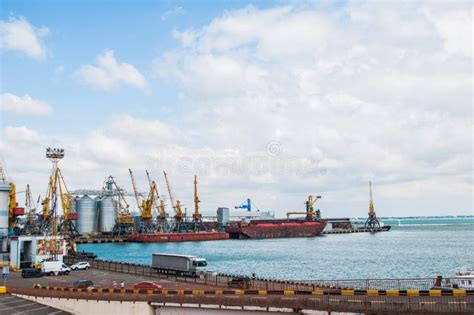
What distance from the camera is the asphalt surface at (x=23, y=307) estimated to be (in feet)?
133

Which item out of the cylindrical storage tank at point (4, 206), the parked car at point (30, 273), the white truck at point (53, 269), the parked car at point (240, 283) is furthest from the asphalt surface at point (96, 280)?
the cylindrical storage tank at point (4, 206)

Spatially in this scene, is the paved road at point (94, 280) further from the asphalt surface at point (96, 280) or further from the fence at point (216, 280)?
the fence at point (216, 280)

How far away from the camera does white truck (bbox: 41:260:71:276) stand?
62312 mm

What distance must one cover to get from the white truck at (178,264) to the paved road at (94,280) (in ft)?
16.3

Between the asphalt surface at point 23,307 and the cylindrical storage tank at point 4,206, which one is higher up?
the cylindrical storage tank at point 4,206

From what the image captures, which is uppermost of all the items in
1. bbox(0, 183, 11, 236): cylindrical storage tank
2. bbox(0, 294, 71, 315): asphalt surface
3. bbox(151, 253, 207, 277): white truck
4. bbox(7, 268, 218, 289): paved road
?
bbox(0, 183, 11, 236): cylindrical storage tank

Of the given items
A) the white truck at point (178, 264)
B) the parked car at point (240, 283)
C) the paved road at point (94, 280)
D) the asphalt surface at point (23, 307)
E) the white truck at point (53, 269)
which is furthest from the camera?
the white truck at point (53, 269)

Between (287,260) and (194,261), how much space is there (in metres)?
64.2

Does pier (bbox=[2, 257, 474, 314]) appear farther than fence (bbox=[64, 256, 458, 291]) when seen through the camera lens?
No

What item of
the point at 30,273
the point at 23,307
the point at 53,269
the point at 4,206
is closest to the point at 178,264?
the point at 53,269

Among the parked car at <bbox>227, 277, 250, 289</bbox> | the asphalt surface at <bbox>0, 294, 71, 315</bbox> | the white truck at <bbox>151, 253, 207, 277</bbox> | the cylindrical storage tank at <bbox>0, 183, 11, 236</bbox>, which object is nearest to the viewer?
the asphalt surface at <bbox>0, 294, 71, 315</bbox>

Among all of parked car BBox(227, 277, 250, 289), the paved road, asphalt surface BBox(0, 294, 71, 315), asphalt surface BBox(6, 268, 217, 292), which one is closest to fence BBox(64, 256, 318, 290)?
parked car BBox(227, 277, 250, 289)

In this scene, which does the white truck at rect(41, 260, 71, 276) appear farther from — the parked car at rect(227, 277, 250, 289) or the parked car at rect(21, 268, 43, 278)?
the parked car at rect(227, 277, 250, 289)

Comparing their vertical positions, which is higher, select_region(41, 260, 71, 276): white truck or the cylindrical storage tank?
the cylindrical storage tank
